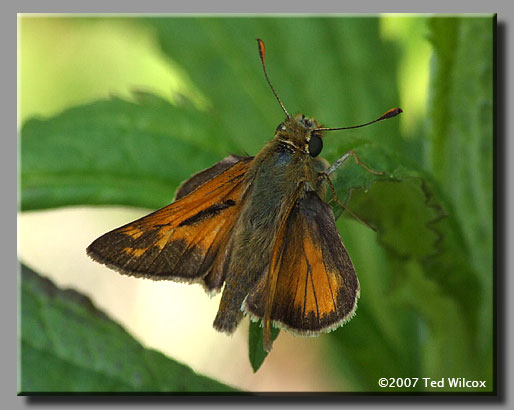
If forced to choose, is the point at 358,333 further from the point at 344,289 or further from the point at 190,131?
the point at 190,131

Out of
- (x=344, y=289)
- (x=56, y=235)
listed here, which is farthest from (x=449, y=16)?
(x=56, y=235)

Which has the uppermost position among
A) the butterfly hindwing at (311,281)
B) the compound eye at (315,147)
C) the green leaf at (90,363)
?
the compound eye at (315,147)

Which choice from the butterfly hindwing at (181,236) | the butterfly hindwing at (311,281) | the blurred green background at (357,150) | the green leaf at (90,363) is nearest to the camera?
the butterfly hindwing at (311,281)

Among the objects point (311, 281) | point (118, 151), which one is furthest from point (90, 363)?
point (311, 281)

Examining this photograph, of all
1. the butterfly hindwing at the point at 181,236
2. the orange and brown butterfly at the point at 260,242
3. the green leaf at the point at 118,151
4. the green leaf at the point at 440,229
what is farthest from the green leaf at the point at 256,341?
the green leaf at the point at 118,151

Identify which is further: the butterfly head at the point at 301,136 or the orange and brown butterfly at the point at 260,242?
the butterfly head at the point at 301,136

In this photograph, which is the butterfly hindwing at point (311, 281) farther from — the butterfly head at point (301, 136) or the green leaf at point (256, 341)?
the butterfly head at point (301, 136)
